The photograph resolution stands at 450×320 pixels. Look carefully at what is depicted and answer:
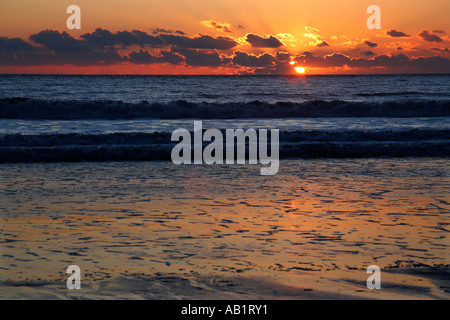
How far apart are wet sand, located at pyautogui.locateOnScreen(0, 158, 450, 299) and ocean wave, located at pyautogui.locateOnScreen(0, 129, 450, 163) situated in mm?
3633

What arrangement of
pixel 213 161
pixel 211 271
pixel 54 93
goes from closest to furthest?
1. pixel 211 271
2. pixel 213 161
3. pixel 54 93

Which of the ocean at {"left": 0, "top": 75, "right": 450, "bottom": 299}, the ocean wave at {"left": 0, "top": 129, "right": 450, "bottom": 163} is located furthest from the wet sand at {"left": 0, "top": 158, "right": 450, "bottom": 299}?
the ocean wave at {"left": 0, "top": 129, "right": 450, "bottom": 163}

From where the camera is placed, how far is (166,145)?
627 inches

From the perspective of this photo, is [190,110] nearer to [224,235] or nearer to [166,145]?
[166,145]

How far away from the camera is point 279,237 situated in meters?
6.29

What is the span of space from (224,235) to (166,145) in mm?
9780

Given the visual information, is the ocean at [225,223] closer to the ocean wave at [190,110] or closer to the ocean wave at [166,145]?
the ocean wave at [166,145]

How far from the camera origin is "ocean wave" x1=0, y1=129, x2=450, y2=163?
14585 mm

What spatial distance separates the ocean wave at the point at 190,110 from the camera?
86.6 ft

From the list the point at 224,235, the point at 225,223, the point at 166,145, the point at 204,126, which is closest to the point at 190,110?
the point at 204,126

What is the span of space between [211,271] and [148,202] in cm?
339

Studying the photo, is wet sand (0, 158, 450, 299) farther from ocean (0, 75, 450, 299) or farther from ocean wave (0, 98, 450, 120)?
ocean wave (0, 98, 450, 120)

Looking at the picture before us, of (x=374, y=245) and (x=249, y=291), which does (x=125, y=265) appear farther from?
(x=374, y=245)
